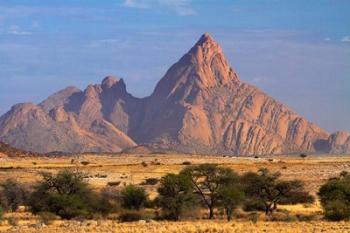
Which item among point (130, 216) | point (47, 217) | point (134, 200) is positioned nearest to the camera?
point (47, 217)

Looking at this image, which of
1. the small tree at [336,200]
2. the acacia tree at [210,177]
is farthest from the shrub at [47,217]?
the small tree at [336,200]

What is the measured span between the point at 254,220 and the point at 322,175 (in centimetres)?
4790

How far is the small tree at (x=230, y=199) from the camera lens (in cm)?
4509

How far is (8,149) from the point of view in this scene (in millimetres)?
157625

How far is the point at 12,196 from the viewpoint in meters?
53.2

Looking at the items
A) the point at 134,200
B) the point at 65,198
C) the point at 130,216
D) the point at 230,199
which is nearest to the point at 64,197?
the point at 65,198

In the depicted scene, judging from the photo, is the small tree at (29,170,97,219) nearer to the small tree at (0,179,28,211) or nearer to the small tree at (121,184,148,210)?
the small tree at (121,184,148,210)

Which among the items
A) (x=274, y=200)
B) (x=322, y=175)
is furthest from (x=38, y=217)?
(x=322, y=175)

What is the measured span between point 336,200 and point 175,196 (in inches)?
405

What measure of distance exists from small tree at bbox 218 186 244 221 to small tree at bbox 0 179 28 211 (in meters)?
16.3

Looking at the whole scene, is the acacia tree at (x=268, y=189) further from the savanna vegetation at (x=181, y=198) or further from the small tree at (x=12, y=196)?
the small tree at (x=12, y=196)

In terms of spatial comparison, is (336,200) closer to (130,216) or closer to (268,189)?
(268,189)

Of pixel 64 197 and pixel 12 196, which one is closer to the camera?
pixel 64 197

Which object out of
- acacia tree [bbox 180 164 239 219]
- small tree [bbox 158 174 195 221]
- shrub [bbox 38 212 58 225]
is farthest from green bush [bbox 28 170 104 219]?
acacia tree [bbox 180 164 239 219]
